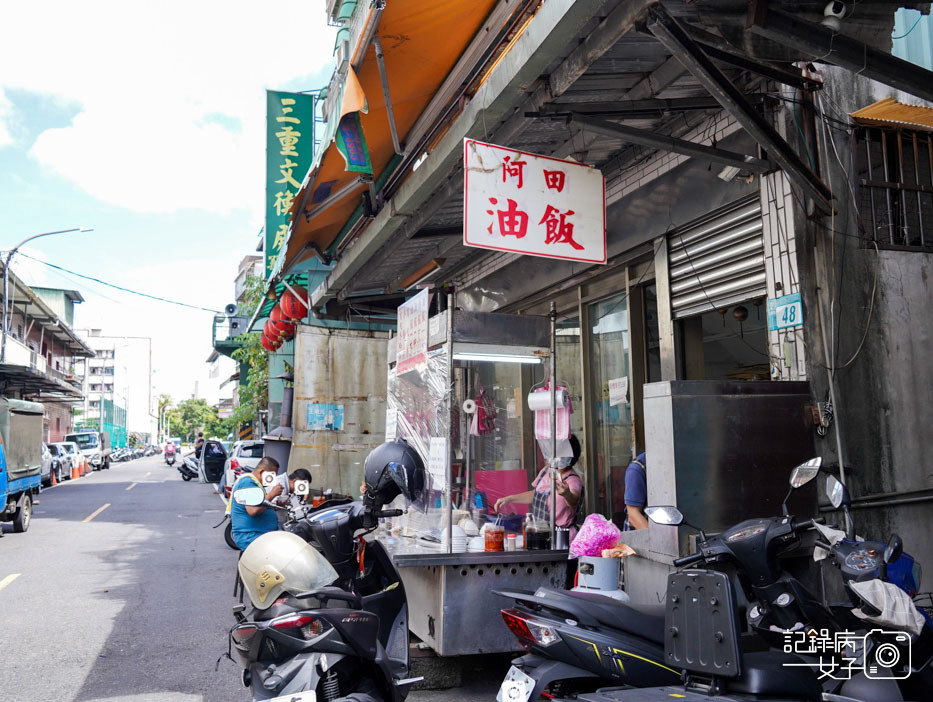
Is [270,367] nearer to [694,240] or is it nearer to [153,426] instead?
[694,240]

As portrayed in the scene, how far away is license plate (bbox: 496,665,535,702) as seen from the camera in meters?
3.26

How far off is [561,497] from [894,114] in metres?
3.58

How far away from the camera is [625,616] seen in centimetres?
344

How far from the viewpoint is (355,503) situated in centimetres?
411

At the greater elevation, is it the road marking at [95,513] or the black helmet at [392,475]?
the black helmet at [392,475]

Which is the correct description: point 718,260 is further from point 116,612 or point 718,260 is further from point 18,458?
point 18,458

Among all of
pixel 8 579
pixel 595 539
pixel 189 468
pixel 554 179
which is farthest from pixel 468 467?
pixel 189 468

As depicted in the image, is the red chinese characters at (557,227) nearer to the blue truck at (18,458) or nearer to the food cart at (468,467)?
the food cart at (468,467)

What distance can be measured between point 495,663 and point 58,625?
4.20 m

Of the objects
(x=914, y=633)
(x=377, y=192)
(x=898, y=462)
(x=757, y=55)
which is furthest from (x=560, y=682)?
(x=377, y=192)

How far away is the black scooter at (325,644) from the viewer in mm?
3092

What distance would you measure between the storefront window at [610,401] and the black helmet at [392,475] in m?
2.99

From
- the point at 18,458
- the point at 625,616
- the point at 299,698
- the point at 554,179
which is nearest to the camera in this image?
the point at 299,698

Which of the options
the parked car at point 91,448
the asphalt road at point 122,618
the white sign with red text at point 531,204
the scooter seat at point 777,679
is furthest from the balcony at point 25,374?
the scooter seat at point 777,679
